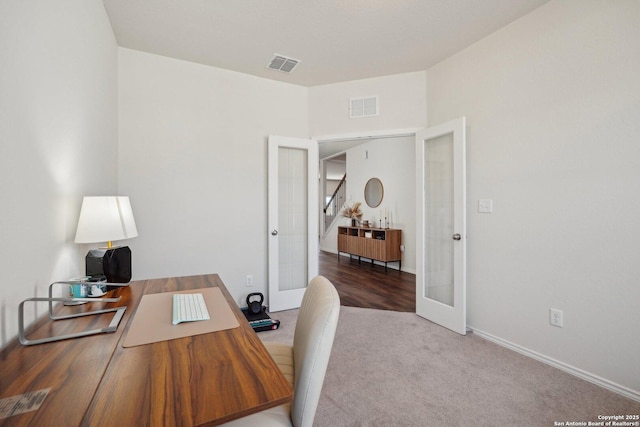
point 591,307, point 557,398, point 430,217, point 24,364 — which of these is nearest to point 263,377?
point 24,364

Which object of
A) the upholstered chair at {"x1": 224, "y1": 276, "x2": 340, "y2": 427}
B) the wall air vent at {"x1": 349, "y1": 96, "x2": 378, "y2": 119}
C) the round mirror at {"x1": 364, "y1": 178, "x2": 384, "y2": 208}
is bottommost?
the upholstered chair at {"x1": 224, "y1": 276, "x2": 340, "y2": 427}

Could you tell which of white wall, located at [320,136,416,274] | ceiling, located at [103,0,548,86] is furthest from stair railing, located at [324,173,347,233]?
ceiling, located at [103,0,548,86]

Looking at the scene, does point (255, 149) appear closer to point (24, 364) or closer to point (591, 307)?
point (24, 364)

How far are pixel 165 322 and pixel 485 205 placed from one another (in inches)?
104

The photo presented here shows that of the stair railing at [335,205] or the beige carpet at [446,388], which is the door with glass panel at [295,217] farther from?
the stair railing at [335,205]

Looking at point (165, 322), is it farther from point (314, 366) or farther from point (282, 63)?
point (282, 63)

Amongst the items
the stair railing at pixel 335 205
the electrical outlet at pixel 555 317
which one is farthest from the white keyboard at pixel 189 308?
the stair railing at pixel 335 205

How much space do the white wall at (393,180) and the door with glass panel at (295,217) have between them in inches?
96.6

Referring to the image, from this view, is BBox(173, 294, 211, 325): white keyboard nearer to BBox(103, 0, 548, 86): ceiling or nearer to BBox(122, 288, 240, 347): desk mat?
BBox(122, 288, 240, 347): desk mat

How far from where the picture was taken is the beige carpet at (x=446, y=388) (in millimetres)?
1618

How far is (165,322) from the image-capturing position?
1082 millimetres

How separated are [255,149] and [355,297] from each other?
2302 mm

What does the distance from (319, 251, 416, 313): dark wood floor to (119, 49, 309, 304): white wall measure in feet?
4.42

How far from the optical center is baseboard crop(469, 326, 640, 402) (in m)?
1.79
